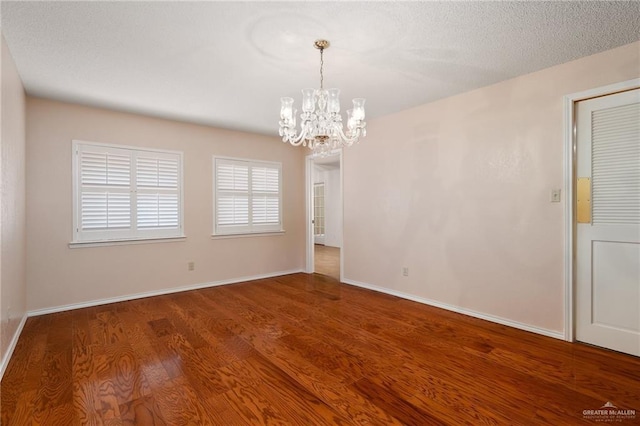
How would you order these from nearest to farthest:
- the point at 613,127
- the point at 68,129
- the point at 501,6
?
the point at 501,6
the point at 613,127
the point at 68,129

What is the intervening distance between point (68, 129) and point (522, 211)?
510 cm

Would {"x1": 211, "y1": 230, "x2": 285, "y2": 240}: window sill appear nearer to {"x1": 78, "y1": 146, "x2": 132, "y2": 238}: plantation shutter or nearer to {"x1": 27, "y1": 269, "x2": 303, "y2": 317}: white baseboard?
{"x1": 27, "y1": 269, "x2": 303, "y2": 317}: white baseboard

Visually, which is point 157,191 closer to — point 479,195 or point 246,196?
point 246,196

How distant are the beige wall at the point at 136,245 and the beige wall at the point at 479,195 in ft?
6.08

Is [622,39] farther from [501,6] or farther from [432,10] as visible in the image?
[432,10]

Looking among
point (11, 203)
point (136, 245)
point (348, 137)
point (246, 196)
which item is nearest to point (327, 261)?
point (246, 196)

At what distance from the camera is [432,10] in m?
1.94

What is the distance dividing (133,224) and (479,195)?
4296 mm

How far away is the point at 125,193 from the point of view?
3943mm

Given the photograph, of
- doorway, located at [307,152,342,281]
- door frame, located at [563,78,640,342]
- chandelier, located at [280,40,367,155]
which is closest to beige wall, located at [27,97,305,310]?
chandelier, located at [280,40,367,155]

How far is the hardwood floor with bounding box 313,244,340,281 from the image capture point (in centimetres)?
562

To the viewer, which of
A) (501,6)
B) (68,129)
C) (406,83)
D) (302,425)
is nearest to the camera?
(302,425)

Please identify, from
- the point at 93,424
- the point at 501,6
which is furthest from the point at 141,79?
the point at 501,6

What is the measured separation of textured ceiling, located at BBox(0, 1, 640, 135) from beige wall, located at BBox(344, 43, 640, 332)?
249 mm
